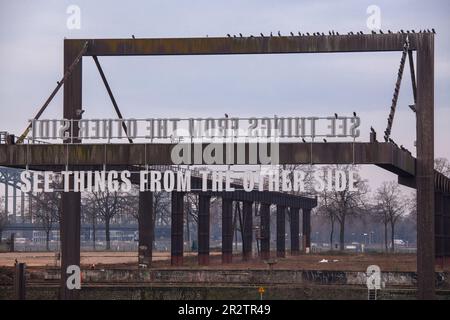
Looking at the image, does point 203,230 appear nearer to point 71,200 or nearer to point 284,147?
point 71,200

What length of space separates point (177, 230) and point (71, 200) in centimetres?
2318

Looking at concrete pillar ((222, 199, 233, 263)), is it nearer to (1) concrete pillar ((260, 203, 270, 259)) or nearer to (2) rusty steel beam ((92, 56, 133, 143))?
(1) concrete pillar ((260, 203, 270, 259))

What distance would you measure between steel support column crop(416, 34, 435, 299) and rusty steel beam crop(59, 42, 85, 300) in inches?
513

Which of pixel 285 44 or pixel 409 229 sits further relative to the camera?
pixel 409 229

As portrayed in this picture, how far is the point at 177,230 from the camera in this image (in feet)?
203

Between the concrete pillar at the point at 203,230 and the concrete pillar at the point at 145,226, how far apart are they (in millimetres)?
4537

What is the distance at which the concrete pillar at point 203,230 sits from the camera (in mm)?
64062

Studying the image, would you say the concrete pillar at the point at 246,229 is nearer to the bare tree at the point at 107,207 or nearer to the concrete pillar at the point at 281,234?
the concrete pillar at the point at 281,234

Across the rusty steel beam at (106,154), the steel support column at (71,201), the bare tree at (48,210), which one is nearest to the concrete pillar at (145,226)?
the steel support column at (71,201)

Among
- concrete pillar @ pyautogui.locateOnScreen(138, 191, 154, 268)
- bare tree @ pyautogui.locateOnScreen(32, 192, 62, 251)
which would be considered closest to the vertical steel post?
concrete pillar @ pyautogui.locateOnScreen(138, 191, 154, 268)

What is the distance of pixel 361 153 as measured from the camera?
34125 mm

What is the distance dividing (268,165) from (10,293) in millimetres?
14056
